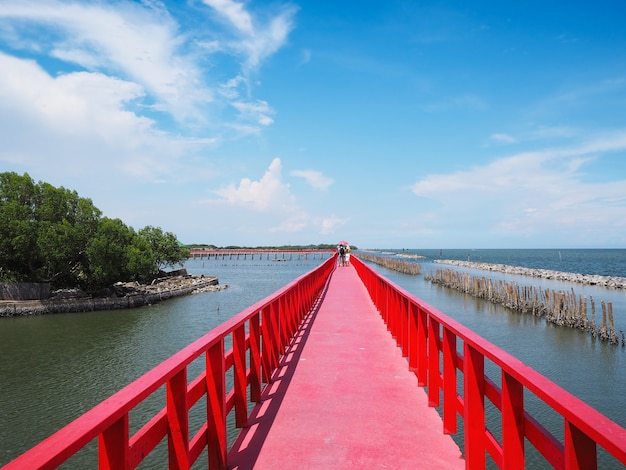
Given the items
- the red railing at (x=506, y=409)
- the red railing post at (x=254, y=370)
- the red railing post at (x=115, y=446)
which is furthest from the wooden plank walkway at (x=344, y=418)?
the red railing post at (x=115, y=446)

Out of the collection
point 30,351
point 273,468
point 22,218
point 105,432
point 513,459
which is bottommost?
point 30,351

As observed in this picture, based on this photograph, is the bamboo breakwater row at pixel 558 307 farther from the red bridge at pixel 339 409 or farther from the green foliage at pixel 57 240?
the green foliage at pixel 57 240

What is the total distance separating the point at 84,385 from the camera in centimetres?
1505

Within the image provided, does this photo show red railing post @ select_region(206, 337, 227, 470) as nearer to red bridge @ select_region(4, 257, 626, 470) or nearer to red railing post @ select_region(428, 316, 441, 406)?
red bridge @ select_region(4, 257, 626, 470)

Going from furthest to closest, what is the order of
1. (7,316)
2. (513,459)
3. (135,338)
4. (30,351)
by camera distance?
(7,316)
(135,338)
(30,351)
(513,459)

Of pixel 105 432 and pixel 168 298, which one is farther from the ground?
pixel 105 432

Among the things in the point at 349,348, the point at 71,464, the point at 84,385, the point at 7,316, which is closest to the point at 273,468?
the point at 349,348

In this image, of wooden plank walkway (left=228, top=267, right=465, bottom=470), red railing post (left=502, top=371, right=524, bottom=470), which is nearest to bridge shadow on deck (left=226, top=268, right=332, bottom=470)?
wooden plank walkway (left=228, top=267, right=465, bottom=470)

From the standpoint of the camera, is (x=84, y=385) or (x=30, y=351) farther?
Answer: (x=30, y=351)

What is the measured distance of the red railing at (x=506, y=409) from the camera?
6.15 feet

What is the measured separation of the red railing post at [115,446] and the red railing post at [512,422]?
7.23 feet

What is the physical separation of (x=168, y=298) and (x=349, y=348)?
35694mm

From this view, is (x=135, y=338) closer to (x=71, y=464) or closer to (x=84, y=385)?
(x=84, y=385)

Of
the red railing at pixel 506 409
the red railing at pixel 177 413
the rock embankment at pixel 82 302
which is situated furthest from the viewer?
the rock embankment at pixel 82 302
